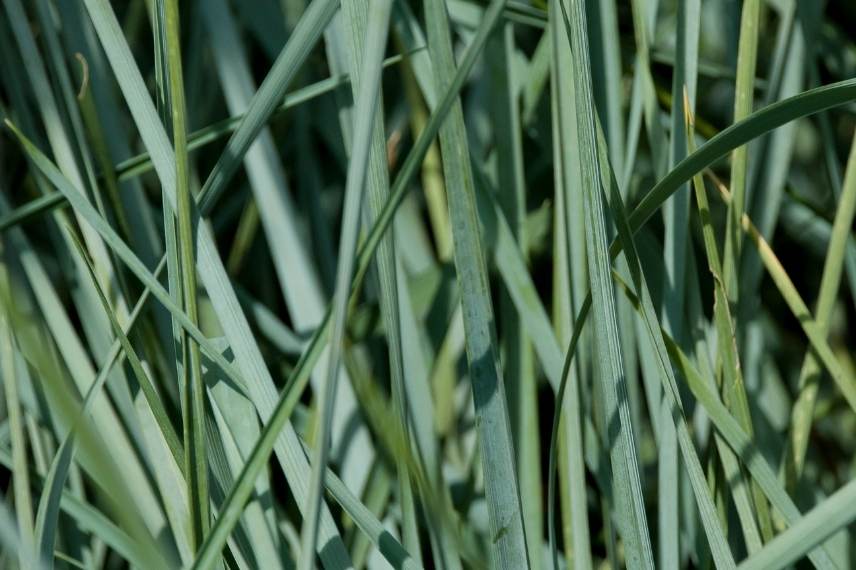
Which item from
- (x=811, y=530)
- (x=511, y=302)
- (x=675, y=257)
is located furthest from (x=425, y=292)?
(x=811, y=530)

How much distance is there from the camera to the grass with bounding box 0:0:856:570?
0.99 feet

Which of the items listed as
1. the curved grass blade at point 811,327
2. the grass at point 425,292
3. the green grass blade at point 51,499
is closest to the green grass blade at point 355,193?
the grass at point 425,292

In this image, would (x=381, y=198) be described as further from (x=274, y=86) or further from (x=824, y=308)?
(x=824, y=308)

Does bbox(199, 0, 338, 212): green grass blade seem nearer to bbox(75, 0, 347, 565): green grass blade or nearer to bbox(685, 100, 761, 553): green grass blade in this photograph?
bbox(75, 0, 347, 565): green grass blade

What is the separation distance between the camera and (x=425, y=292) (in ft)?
1.78

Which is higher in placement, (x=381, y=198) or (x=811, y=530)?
(x=381, y=198)

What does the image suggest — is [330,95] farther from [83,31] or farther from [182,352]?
[182,352]

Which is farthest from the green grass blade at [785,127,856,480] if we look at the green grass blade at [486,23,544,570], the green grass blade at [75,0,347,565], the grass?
the green grass blade at [75,0,347,565]

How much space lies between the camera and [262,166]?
1.67ft

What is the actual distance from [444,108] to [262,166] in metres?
0.28

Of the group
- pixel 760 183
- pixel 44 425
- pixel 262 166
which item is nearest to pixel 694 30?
pixel 760 183

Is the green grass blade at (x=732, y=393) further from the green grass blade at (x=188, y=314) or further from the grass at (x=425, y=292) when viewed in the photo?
the green grass blade at (x=188, y=314)

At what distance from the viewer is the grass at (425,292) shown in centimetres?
30

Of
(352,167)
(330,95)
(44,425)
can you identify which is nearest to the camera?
(352,167)
